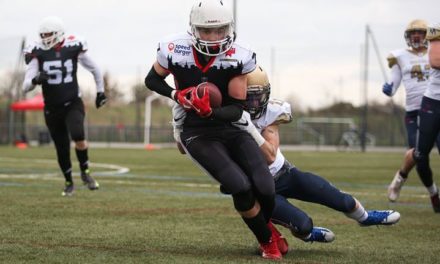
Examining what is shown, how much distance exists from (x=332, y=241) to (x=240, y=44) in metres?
1.60

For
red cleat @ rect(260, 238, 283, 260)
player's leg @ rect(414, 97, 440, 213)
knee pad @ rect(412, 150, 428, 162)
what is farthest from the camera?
knee pad @ rect(412, 150, 428, 162)

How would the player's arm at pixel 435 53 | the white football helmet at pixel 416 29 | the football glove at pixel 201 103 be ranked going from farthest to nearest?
the white football helmet at pixel 416 29
the player's arm at pixel 435 53
the football glove at pixel 201 103

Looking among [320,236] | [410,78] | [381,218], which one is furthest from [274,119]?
[410,78]

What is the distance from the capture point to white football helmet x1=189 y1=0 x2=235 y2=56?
5242 millimetres

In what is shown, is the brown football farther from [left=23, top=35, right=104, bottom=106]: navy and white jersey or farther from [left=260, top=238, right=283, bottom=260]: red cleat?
[left=23, top=35, right=104, bottom=106]: navy and white jersey

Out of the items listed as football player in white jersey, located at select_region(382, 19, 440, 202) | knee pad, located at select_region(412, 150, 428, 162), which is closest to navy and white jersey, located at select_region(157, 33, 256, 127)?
knee pad, located at select_region(412, 150, 428, 162)

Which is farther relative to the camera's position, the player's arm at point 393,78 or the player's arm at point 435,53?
the player's arm at point 393,78

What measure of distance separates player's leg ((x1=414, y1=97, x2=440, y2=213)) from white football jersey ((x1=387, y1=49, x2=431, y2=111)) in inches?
43.9

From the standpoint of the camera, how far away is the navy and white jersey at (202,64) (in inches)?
211

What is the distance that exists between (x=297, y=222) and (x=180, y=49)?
1363 millimetres

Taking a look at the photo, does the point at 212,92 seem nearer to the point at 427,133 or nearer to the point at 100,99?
the point at 427,133

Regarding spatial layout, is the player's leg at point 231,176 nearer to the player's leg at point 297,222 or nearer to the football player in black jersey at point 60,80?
the player's leg at point 297,222

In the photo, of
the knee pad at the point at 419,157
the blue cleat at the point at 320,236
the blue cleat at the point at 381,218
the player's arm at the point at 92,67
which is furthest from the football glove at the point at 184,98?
the player's arm at the point at 92,67

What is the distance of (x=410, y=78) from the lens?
9.38m
